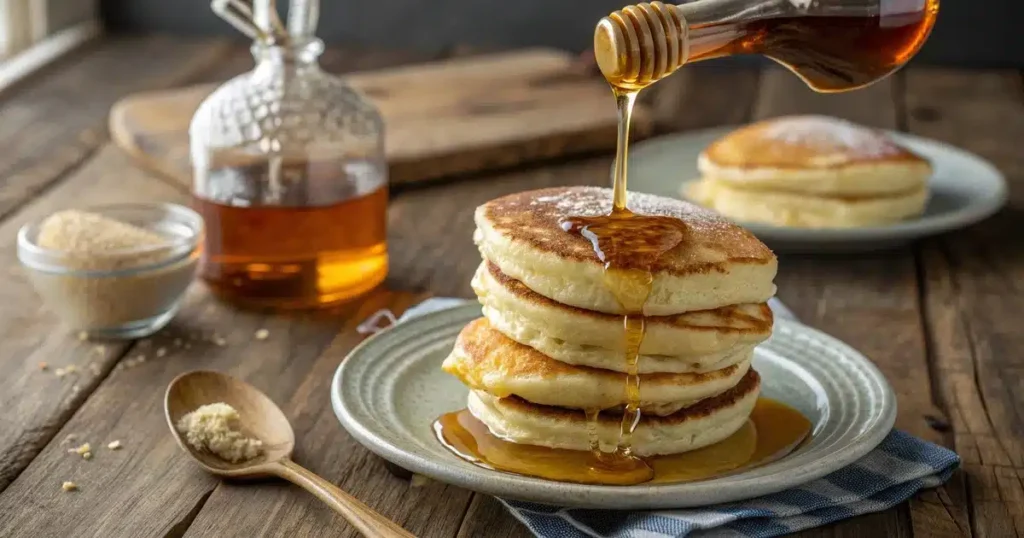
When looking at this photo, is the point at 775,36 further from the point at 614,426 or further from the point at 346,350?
the point at 346,350

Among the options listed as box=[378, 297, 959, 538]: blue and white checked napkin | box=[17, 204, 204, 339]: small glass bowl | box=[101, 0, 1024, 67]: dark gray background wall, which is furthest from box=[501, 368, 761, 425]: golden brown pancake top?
box=[101, 0, 1024, 67]: dark gray background wall

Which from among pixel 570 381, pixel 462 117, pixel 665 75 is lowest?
pixel 462 117

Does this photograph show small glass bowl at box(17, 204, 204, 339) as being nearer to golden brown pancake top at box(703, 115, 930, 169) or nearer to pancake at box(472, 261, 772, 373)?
pancake at box(472, 261, 772, 373)

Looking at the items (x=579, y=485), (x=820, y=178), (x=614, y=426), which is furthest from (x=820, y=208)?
(x=579, y=485)

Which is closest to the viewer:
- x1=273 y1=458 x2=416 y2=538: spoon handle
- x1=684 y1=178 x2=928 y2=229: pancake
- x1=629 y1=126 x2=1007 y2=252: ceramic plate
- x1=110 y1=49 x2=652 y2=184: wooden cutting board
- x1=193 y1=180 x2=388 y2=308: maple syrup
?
x1=273 y1=458 x2=416 y2=538: spoon handle

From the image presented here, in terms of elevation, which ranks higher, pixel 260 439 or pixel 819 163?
pixel 819 163

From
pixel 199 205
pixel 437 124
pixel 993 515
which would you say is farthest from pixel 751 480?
pixel 437 124
